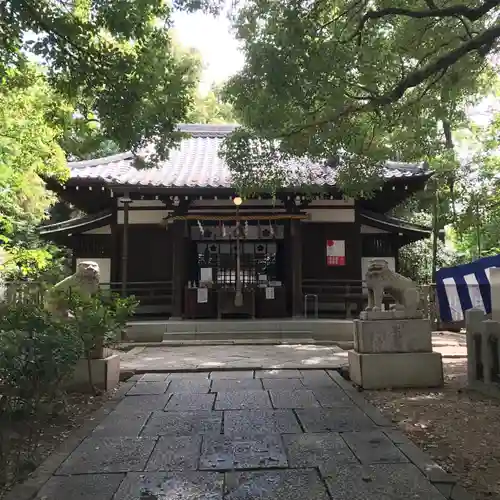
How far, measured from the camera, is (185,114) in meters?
5.77

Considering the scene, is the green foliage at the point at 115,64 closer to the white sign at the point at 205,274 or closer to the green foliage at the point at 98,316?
the green foliage at the point at 98,316

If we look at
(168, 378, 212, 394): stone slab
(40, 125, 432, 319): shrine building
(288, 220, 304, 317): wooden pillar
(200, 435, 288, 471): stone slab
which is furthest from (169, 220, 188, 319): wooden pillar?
(200, 435, 288, 471): stone slab

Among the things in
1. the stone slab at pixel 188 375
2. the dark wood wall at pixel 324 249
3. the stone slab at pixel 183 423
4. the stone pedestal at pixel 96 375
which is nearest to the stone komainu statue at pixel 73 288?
the stone pedestal at pixel 96 375

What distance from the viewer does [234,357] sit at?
8.84 meters

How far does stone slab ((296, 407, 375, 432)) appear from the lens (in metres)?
4.55

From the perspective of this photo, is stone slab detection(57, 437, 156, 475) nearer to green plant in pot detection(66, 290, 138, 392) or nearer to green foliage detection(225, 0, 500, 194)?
green plant in pot detection(66, 290, 138, 392)

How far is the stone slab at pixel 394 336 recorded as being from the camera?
6.43 meters

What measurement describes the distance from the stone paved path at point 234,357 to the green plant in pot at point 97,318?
5.26ft

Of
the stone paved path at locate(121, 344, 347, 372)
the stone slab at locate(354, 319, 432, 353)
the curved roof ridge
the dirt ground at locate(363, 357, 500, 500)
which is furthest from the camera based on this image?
the curved roof ridge

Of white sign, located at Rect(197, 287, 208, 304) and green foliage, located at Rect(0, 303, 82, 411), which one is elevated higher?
white sign, located at Rect(197, 287, 208, 304)

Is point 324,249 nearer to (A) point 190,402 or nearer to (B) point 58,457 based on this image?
(A) point 190,402

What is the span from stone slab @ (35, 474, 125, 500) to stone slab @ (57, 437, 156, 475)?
0.11m

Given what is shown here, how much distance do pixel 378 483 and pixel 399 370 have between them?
3.35 meters

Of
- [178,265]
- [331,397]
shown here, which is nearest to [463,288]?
[178,265]
